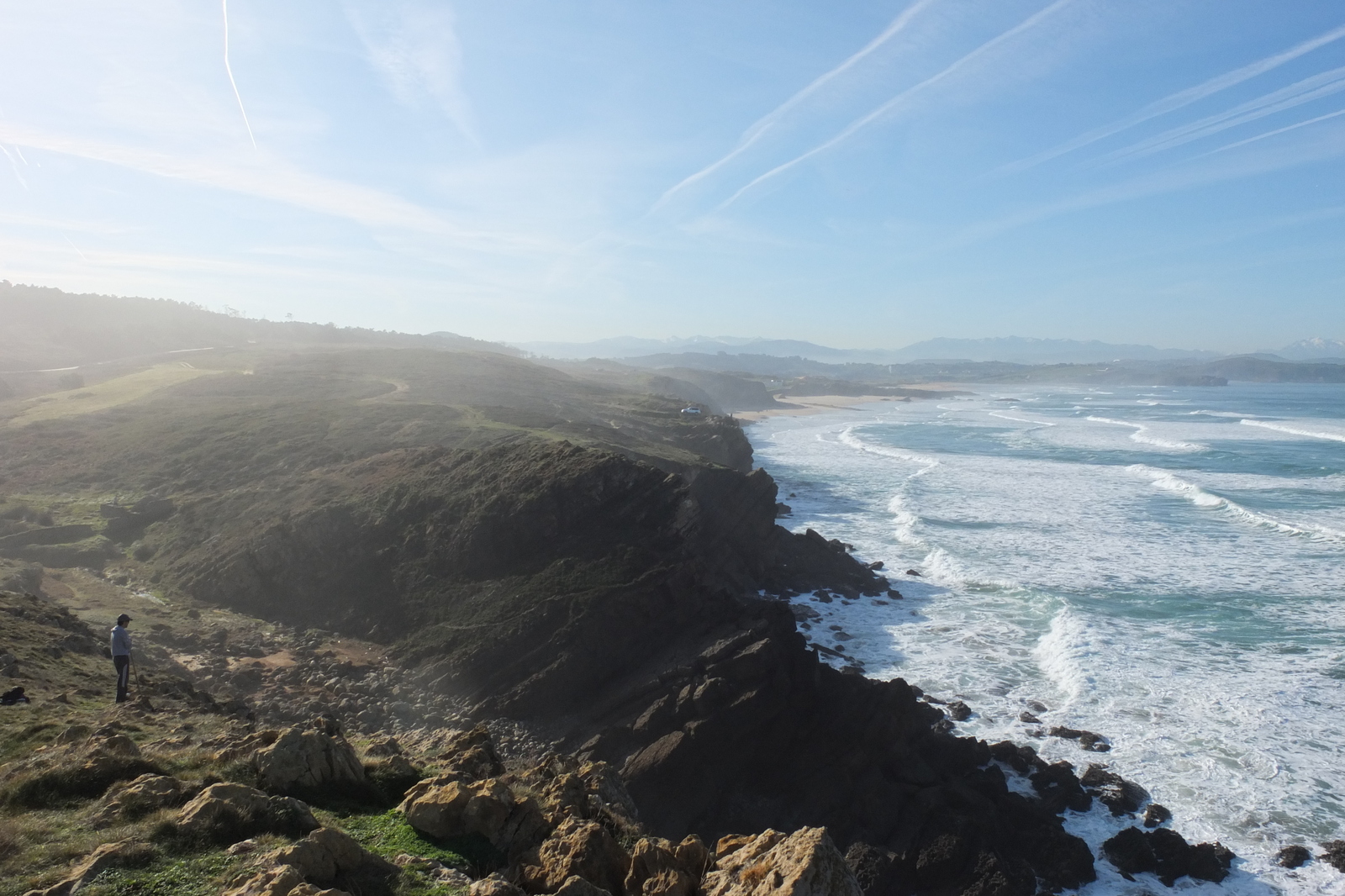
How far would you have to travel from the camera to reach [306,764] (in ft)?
29.5

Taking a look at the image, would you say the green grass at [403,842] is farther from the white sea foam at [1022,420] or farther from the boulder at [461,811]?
the white sea foam at [1022,420]

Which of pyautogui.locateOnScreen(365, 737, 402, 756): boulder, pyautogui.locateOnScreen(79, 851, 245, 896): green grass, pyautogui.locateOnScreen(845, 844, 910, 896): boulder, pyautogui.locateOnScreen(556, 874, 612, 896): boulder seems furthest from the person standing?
pyautogui.locateOnScreen(845, 844, 910, 896): boulder

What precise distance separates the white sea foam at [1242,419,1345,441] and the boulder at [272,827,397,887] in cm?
8381

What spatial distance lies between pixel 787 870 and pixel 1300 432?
87.3 meters

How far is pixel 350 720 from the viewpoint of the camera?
57.5 ft

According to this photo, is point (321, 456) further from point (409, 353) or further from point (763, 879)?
point (409, 353)

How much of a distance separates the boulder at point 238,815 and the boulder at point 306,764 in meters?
0.91

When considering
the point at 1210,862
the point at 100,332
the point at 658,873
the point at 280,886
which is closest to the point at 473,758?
the point at 658,873

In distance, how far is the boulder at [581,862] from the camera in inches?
299

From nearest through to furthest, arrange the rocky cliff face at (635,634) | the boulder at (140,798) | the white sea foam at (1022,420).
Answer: the boulder at (140,798)
the rocky cliff face at (635,634)
the white sea foam at (1022,420)

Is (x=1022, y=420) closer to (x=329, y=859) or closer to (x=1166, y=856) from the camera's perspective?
(x=1166, y=856)

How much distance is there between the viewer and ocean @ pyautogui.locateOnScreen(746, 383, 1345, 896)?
669 inches

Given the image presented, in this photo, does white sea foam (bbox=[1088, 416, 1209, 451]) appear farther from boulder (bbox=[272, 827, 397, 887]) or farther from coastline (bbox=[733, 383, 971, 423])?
boulder (bbox=[272, 827, 397, 887])

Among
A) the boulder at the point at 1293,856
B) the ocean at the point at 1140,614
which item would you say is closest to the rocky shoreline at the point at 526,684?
the boulder at the point at 1293,856
